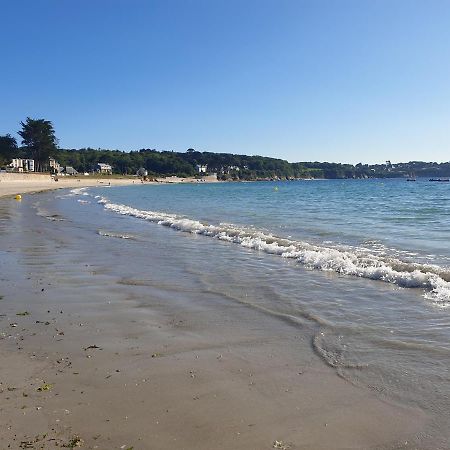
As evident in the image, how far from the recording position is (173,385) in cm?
477

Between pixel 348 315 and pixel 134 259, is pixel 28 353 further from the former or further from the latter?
pixel 134 259

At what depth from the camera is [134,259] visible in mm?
13016

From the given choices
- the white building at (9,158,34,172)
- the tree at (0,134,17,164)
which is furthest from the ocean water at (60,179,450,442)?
the white building at (9,158,34,172)

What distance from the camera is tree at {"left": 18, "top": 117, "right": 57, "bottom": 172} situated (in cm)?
11888

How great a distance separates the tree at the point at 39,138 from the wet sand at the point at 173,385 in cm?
12185

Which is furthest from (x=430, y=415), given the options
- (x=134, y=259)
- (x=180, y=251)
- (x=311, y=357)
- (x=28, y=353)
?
(x=180, y=251)

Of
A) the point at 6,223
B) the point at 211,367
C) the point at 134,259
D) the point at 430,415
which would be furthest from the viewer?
the point at 6,223

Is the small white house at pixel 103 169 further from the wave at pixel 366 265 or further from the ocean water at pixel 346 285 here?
the wave at pixel 366 265

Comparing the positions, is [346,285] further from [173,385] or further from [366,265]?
[173,385]

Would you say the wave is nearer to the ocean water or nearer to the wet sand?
the ocean water

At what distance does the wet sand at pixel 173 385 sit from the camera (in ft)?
12.5

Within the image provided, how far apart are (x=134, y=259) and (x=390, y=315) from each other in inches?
300

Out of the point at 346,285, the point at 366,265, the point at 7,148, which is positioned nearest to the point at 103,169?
the point at 7,148

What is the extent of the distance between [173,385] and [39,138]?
126 meters
